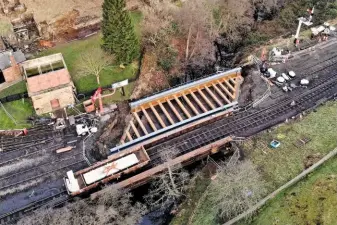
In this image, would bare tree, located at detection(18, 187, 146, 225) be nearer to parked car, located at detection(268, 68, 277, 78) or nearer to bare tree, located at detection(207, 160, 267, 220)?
bare tree, located at detection(207, 160, 267, 220)

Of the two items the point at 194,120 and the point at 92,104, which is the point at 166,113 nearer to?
the point at 194,120

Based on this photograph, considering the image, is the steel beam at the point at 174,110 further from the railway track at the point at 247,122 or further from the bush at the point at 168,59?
the bush at the point at 168,59

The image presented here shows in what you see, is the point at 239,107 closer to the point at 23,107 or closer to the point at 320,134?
the point at 320,134

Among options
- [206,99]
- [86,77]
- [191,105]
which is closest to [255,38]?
[206,99]

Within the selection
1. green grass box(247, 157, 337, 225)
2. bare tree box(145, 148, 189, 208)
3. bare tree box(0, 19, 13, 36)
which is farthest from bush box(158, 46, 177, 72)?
green grass box(247, 157, 337, 225)

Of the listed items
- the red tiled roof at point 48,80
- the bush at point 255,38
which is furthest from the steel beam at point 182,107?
the bush at point 255,38

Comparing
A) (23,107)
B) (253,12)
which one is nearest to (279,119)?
(253,12)
